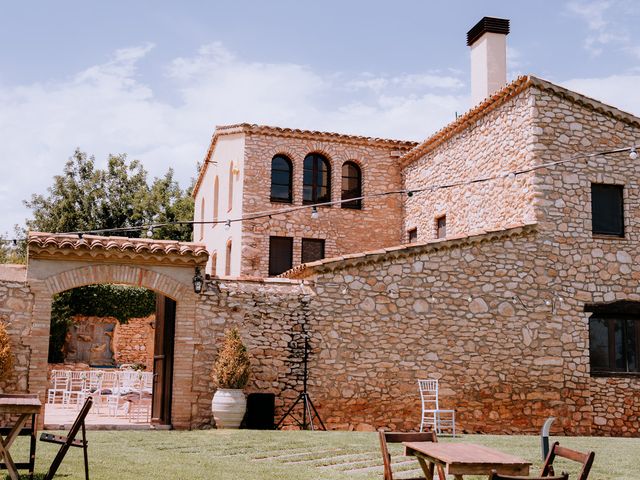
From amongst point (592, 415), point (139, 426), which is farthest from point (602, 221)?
point (139, 426)

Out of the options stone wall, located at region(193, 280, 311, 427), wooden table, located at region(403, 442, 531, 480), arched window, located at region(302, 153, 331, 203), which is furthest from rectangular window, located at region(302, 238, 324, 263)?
wooden table, located at region(403, 442, 531, 480)

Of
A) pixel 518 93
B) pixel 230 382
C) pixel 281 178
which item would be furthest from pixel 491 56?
pixel 230 382

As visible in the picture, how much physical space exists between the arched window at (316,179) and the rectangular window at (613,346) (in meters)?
7.75

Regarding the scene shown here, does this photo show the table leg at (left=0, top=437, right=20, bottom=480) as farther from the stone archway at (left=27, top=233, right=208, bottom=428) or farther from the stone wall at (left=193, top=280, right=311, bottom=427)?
the stone wall at (left=193, top=280, right=311, bottom=427)

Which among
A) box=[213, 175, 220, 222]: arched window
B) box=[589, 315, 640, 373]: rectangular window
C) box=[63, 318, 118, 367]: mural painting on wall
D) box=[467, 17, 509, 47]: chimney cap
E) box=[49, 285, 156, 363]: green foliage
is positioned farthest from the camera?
box=[63, 318, 118, 367]: mural painting on wall

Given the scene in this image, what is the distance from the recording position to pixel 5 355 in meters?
11.8

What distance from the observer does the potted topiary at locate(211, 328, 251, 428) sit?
12.4 m

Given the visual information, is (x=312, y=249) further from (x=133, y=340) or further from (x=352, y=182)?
(x=133, y=340)

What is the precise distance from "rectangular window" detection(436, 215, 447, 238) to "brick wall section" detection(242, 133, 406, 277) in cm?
185

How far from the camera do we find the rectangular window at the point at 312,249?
62.5 ft

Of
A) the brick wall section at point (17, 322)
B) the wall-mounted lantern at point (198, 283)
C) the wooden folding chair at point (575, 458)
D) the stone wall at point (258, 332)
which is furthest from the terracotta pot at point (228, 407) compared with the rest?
the wooden folding chair at point (575, 458)

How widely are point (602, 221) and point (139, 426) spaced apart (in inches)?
382

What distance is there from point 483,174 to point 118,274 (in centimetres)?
792

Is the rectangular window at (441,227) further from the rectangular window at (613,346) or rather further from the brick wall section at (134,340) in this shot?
the brick wall section at (134,340)
